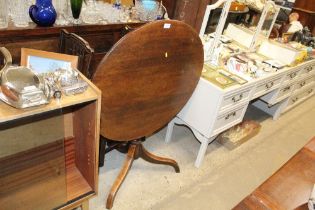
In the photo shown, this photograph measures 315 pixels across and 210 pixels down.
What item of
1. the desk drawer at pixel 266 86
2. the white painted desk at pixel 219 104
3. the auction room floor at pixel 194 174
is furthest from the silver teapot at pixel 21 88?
the desk drawer at pixel 266 86

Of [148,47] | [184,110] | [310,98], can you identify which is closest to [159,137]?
[184,110]

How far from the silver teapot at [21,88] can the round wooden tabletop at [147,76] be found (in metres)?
0.31

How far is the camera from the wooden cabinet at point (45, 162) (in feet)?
4.28

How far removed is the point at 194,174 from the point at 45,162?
118cm

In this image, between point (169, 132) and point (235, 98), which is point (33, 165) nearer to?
point (169, 132)

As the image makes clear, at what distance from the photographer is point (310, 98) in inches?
149

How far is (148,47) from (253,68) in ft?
3.95

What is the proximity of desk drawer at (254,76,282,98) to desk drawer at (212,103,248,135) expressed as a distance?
20 cm

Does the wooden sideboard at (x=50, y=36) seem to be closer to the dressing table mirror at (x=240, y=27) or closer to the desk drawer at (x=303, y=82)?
the dressing table mirror at (x=240, y=27)

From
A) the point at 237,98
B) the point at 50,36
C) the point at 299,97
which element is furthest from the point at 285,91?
the point at 50,36

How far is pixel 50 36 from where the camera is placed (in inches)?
64.0

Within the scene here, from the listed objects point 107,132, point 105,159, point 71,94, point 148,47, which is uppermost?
point 148,47

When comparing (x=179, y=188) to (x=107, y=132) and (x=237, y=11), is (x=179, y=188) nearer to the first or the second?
(x=107, y=132)

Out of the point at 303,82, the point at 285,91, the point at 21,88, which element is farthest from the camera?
the point at 303,82
